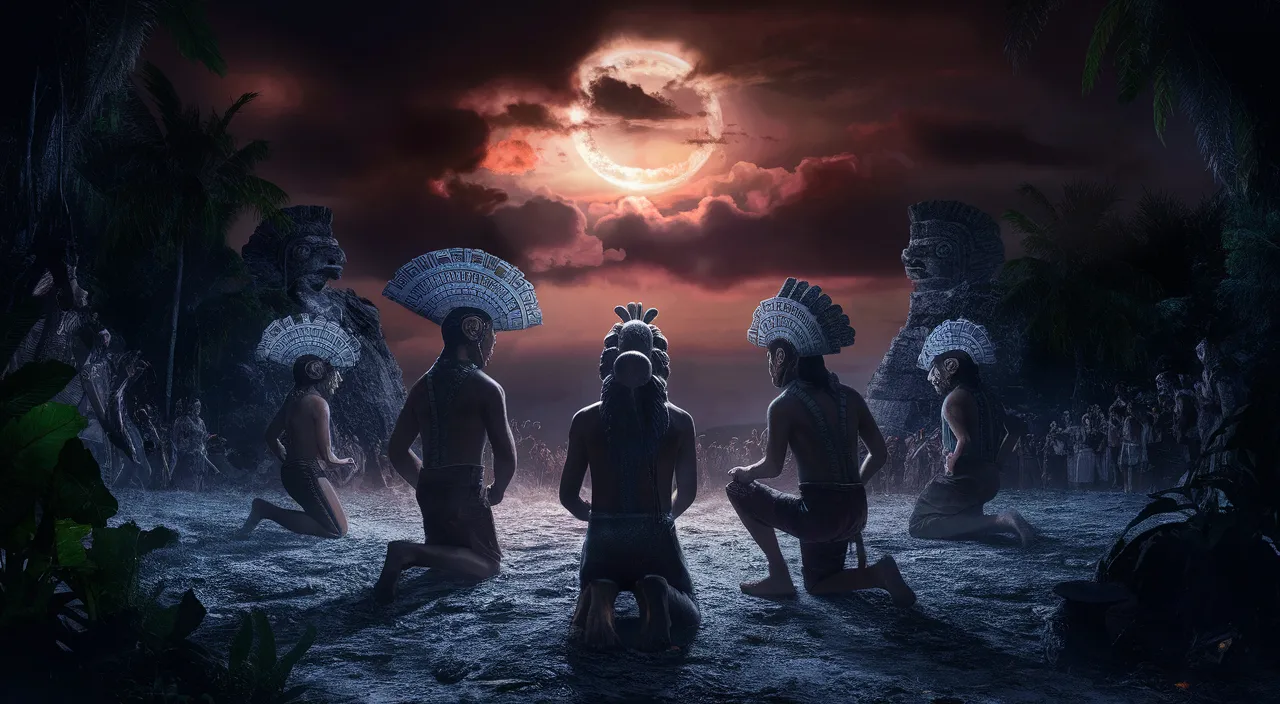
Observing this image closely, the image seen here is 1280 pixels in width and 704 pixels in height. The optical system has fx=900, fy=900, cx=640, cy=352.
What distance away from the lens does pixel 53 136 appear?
6207mm

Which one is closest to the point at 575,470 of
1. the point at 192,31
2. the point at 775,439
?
the point at 775,439

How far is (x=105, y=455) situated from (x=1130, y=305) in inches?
536

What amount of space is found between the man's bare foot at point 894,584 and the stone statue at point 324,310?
24.5ft

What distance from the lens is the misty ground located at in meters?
3.46

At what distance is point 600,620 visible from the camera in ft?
12.4

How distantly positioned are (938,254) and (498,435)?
894cm

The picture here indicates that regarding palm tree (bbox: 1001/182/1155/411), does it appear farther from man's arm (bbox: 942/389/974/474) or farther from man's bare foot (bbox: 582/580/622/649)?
man's bare foot (bbox: 582/580/622/649)

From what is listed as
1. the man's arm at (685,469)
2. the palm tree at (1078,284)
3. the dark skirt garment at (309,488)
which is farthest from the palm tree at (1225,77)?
the dark skirt garment at (309,488)

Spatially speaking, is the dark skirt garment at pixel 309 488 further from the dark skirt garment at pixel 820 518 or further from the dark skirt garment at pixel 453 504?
the dark skirt garment at pixel 820 518

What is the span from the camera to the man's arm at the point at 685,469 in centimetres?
417

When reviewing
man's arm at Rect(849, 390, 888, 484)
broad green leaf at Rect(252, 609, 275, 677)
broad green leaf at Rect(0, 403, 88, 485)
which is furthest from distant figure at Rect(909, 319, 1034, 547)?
broad green leaf at Rect(0, 403, 88, 485)

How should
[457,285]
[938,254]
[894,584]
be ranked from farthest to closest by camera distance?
1. [938,254]
2. [457,285]
3. [894,584]

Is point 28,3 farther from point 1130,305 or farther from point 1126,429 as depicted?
point 1130,305

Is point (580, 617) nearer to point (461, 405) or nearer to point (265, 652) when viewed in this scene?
point (265, 652)
